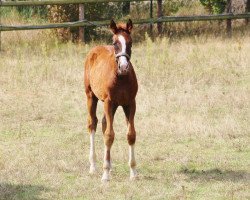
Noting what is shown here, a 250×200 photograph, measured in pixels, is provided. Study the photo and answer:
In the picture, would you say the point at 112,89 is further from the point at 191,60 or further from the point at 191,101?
the point at 191,60

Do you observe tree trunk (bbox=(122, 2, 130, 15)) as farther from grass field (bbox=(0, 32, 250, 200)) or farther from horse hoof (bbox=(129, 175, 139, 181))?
horse hoof (bbox=(129, 175, 139, 181))

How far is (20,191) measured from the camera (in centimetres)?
848

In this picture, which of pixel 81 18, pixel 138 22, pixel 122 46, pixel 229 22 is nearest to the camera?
pixel 122 46

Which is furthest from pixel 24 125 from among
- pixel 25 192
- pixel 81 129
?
pixel 25 192

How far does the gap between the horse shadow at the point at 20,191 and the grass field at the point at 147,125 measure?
1cm

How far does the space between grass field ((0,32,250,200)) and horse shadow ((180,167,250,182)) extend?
0.01m

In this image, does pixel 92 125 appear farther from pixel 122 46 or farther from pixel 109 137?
pixel 122 46

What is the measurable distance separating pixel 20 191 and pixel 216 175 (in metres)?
2.44

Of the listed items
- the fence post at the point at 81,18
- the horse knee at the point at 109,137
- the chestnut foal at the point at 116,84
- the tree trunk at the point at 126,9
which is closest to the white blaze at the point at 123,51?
the chestnut foal at the point at 116,84

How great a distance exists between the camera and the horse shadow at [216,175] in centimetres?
887

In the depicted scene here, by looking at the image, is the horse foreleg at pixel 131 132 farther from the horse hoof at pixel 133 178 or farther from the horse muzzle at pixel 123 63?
the horse muzzle at pixel 123 63

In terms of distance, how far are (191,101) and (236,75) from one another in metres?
2.33

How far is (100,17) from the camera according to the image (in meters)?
20.4

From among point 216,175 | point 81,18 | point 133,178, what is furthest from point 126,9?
point 133,178
